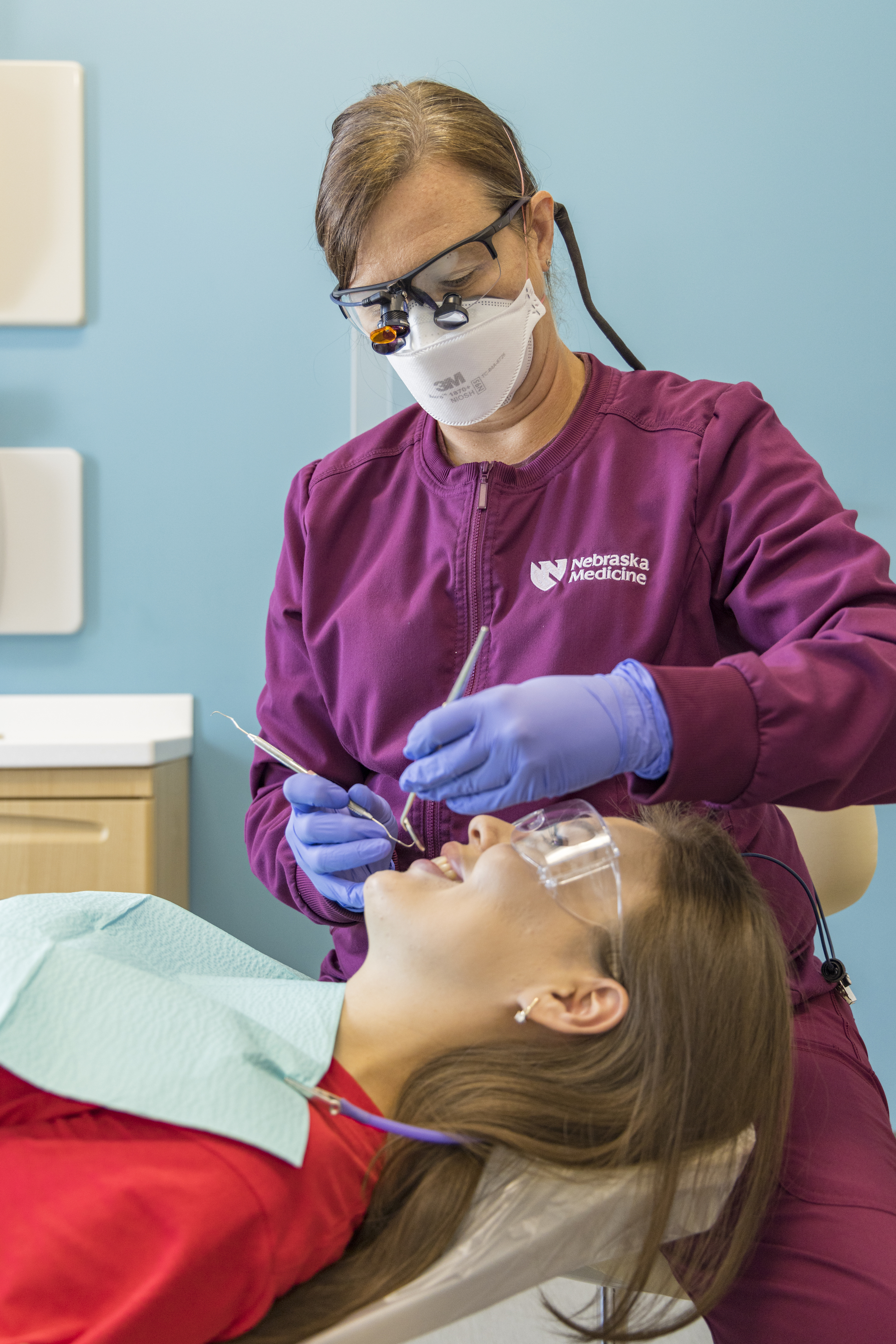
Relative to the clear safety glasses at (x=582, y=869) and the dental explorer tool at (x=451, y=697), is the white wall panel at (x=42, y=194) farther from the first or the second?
the clear safety glasses at (x=582, y=869)

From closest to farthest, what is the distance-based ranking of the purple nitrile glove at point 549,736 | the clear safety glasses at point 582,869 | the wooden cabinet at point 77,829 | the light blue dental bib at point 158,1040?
1. the light blue dental bib at point 158,1040
2. the purple nitrile glove at point 549,736
3. the clear safety glasses at point 582,869
4. the wooden cabinet at point 77,829

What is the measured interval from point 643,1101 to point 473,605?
2.07 feet

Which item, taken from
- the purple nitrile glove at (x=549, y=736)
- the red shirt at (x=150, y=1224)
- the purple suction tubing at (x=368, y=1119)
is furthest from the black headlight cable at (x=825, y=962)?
the red shirt at (x=150, y=1224)

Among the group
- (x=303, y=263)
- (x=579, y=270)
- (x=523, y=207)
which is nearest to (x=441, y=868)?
(x=523, y=207)

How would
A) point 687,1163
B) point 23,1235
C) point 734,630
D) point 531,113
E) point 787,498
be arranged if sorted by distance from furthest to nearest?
point 531,113
point 734,630
point 787,498
point 687,1163
point 23,1235

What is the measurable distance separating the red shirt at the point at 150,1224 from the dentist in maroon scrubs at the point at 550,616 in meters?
0.34

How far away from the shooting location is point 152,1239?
2.34ft

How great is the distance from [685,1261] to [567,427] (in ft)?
3.15

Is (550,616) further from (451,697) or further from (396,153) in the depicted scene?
(396,153)

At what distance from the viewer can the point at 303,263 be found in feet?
7.66

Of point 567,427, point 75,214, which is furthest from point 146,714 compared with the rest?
point 567,427

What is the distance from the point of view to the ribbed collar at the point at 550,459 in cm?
132

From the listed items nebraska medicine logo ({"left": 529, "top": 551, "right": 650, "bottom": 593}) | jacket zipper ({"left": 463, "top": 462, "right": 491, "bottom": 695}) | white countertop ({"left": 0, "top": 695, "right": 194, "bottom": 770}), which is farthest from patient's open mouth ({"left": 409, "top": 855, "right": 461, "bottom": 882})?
white countertop ({"left": 0, "top": 695, "right": 194, "bottom": 770})

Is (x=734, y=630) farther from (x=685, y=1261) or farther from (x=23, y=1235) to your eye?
(x=23, y=1235)
